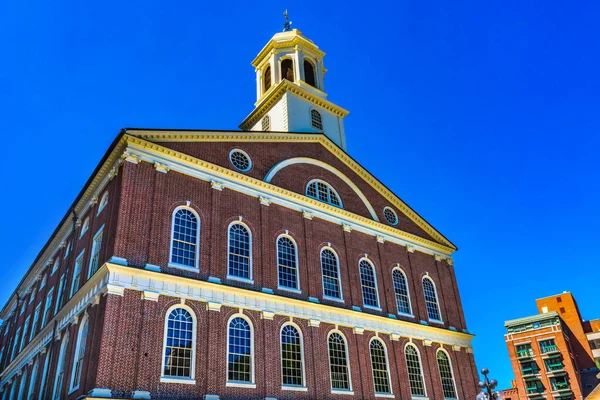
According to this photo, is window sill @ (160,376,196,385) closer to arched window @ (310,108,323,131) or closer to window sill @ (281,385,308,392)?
window sill @ (281,385,308,392)

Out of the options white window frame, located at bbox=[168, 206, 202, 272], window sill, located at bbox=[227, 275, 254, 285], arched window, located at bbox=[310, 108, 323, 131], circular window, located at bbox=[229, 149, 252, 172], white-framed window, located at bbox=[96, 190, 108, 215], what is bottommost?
window sill, located at bbox=[227, 275, 254, 285]

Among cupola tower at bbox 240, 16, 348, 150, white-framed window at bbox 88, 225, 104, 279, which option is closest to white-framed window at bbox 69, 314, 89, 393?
white-framed window at bbox 88, 225, 104, 279

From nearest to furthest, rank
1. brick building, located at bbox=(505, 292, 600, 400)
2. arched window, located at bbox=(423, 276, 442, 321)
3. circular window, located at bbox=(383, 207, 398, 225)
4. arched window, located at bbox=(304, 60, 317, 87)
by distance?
arched window, located at bbox=(423, 276, 442, 321), circular window, located at bbox=(383, 207, 398, 225), arched window, located at bbox=(304, 60, 317, 87), brick building, located at bbox=(505, 292, 600, 400)

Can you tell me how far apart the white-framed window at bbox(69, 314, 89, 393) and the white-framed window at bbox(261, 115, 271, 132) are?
1914cm

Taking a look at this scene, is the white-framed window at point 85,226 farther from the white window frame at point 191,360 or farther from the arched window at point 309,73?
the arched window at point 309,73

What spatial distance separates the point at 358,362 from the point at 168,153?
13678 millimetres

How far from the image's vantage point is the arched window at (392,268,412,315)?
29.8 m

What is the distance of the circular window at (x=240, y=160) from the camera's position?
25.9m

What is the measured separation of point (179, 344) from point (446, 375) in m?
17.1

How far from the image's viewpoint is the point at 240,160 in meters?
26.2

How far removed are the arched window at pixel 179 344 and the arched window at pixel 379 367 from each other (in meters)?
10.3

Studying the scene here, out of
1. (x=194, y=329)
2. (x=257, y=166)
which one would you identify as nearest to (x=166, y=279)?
(x=194, y=329)

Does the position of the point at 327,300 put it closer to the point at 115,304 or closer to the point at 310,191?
the point at 310,191

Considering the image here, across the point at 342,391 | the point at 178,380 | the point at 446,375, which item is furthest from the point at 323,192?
the point at 178,380
